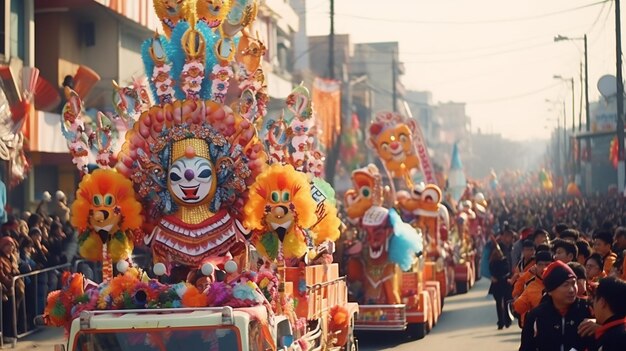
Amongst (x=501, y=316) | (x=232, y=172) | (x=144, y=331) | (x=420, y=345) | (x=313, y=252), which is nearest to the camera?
(x=144, y=331)

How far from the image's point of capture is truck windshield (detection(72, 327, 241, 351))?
382 inches

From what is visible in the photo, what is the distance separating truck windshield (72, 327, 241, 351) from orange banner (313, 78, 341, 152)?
21941mm

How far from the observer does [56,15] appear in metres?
31.4

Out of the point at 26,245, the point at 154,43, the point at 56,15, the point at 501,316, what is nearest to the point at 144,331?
the point at 154,43

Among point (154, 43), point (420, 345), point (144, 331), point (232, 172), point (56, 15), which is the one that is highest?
point (56, 15)

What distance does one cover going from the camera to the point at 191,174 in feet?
44.8

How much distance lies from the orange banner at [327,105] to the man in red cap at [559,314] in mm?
22872

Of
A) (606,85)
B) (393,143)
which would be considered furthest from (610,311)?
(606,85)

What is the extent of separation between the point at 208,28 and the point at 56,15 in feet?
58.7

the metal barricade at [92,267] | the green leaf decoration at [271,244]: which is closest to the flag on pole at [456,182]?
the metal barricade at [92,267]

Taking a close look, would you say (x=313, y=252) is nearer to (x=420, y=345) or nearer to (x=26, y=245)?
(x=420, y=345)

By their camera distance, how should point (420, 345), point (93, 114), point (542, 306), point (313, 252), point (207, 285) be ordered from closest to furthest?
1. point (542, 306)
2. point (207, 285)
3. point (313, 252)
4. point (420, 345)
5. point (93, 114)

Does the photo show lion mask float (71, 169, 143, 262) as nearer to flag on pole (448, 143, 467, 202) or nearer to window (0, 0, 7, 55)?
window (0, 0, 7, 55)

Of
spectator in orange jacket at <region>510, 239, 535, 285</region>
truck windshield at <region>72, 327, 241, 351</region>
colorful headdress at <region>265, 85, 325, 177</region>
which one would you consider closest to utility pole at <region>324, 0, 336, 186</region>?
colorful headdress at <region>265, 85, 325, 177</region>
